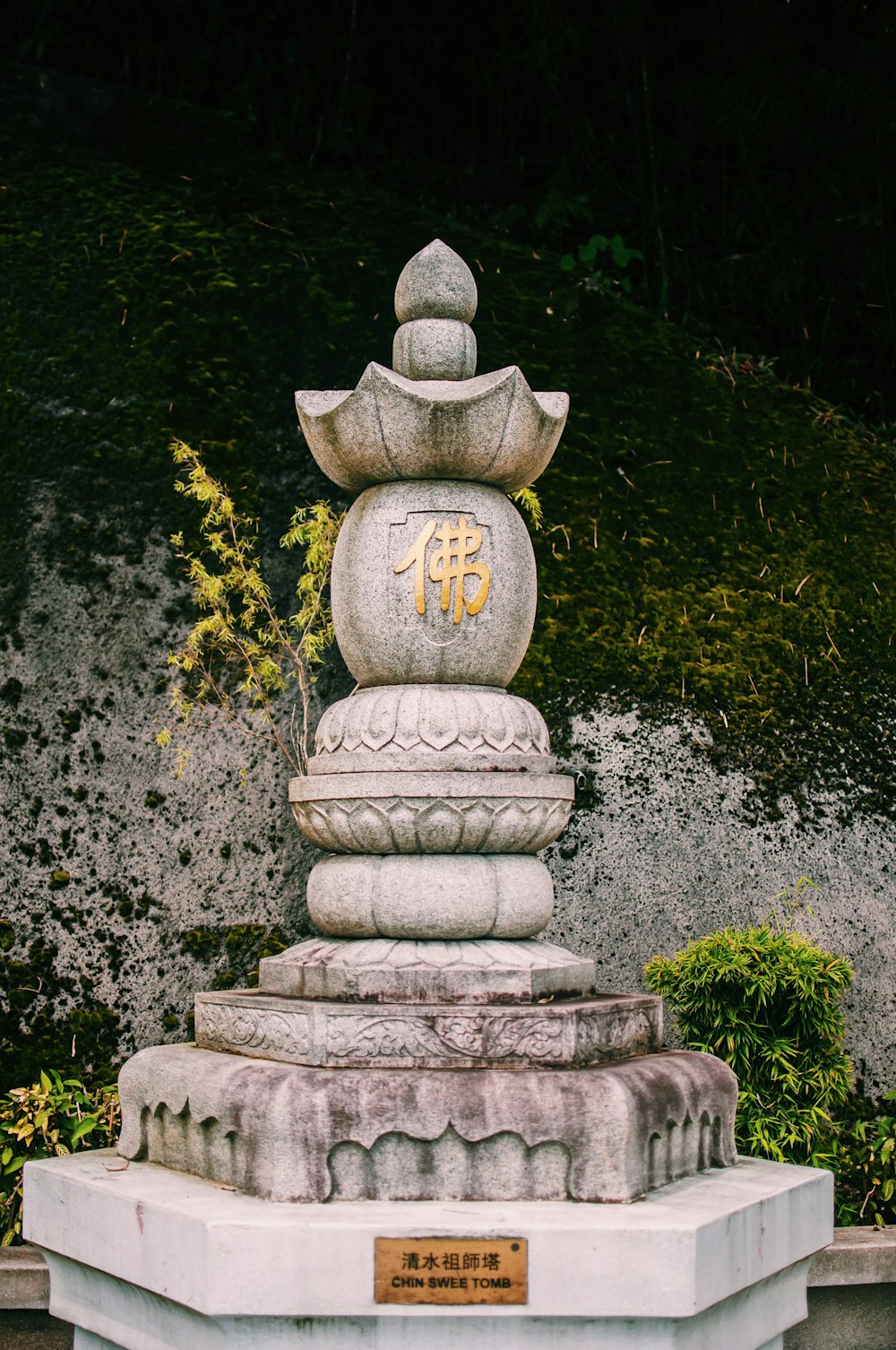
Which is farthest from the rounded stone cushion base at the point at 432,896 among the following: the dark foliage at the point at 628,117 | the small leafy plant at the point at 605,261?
the dark foliage at the point at 628,117

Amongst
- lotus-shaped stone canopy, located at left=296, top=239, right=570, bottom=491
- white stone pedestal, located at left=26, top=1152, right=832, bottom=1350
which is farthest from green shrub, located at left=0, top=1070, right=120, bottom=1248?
lotus-shaped stone canopy, located at left=296, top=239, right=570, bottom=491

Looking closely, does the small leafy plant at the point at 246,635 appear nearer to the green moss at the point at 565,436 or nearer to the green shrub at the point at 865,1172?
the green moss at the point at 565,436

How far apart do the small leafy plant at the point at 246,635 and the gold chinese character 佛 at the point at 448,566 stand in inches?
60.3

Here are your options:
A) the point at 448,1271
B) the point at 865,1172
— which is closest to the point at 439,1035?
the point at 448,1271

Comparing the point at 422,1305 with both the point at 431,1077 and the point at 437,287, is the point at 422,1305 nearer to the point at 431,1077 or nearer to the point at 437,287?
the point at 431,1077

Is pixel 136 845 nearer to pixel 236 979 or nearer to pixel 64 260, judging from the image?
pixel 236 979

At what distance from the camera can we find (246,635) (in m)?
5.38

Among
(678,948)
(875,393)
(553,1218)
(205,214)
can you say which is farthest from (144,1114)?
(875,393)

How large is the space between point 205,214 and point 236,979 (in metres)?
4.51

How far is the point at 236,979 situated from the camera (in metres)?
4.78

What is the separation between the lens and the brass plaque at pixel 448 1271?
2.68m

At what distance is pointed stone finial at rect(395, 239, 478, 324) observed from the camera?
3732 millimetres

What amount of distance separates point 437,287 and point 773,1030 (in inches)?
102

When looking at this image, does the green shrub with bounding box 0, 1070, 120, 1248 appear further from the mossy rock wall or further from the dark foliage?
the dark foliage
